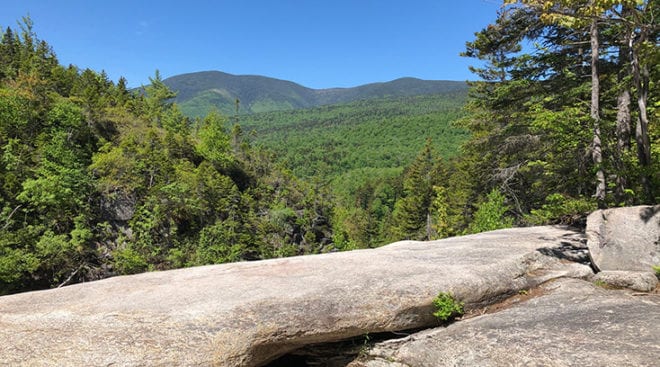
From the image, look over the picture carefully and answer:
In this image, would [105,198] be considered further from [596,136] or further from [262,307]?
[596,136]

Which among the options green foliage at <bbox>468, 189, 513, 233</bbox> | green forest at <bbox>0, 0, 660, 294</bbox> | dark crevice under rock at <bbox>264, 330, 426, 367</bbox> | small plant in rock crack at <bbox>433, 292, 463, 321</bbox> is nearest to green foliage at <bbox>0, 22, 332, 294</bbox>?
green forest at <bbox>0, 0, 660, 294</bbox>

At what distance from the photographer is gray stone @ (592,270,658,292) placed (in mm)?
7304

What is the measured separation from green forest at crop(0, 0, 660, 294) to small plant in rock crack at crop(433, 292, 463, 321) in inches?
241

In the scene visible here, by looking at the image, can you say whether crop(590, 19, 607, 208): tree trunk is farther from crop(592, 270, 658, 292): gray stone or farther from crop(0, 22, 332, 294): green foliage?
crop(0, 22, 332, 294): green foliage

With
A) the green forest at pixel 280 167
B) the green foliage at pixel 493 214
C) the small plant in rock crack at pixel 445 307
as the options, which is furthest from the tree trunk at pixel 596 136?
the small plant in rock crack at pixel 445 307

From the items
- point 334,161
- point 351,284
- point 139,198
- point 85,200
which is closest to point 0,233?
point 85,200

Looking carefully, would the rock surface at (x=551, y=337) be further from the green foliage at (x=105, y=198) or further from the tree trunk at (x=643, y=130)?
the green foliage at (x=105, y=198)

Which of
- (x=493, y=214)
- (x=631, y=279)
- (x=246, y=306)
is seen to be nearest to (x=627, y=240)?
(x=631, y=279)

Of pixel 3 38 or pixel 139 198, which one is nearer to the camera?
pixel 139 198

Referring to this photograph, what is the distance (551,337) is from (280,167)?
216 ft

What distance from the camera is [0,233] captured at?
28.3 meters

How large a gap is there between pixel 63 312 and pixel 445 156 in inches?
5448

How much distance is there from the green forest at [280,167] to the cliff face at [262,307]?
5298 mm

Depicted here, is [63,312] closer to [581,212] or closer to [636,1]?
[636,1]
